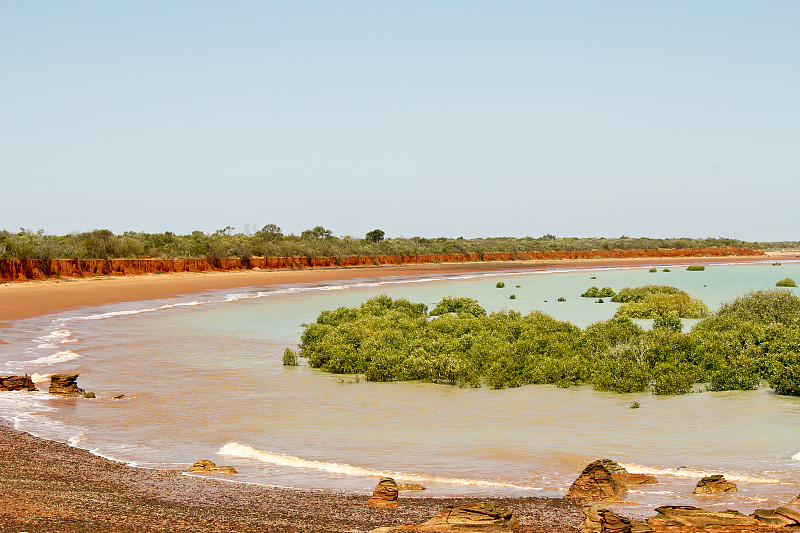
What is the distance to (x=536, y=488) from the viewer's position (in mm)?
8625

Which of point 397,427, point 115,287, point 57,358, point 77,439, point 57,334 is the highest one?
point 115,287

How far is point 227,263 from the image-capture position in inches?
3004

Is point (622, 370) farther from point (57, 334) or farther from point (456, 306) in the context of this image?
point (57, 334)

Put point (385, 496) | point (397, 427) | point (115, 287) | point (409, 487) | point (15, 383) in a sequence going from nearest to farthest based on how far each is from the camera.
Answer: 1. point (385, 496)
2. point (409, 487)
3. point (397, 427)
4. point (15, 383)
5. point (115, 287)

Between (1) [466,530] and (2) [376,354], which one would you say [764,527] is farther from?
(2) [376,354]

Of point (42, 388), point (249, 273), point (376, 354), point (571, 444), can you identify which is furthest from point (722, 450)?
point (249, 273)

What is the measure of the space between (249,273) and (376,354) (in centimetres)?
5699

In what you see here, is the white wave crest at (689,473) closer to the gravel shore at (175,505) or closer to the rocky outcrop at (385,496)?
the gravel shore at (175,505)

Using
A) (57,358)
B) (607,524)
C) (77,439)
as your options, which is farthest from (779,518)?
(57,358)

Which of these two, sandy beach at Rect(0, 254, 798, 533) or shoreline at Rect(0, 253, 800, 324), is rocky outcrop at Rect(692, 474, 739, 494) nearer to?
sandy beach at Rect(0, 254, 798, 533)

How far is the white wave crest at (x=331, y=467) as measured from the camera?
29.4 feet

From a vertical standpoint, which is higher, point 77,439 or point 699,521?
point 699,521

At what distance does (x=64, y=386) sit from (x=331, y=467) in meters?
7.67

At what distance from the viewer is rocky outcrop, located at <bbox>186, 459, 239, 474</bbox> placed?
9.25 m
